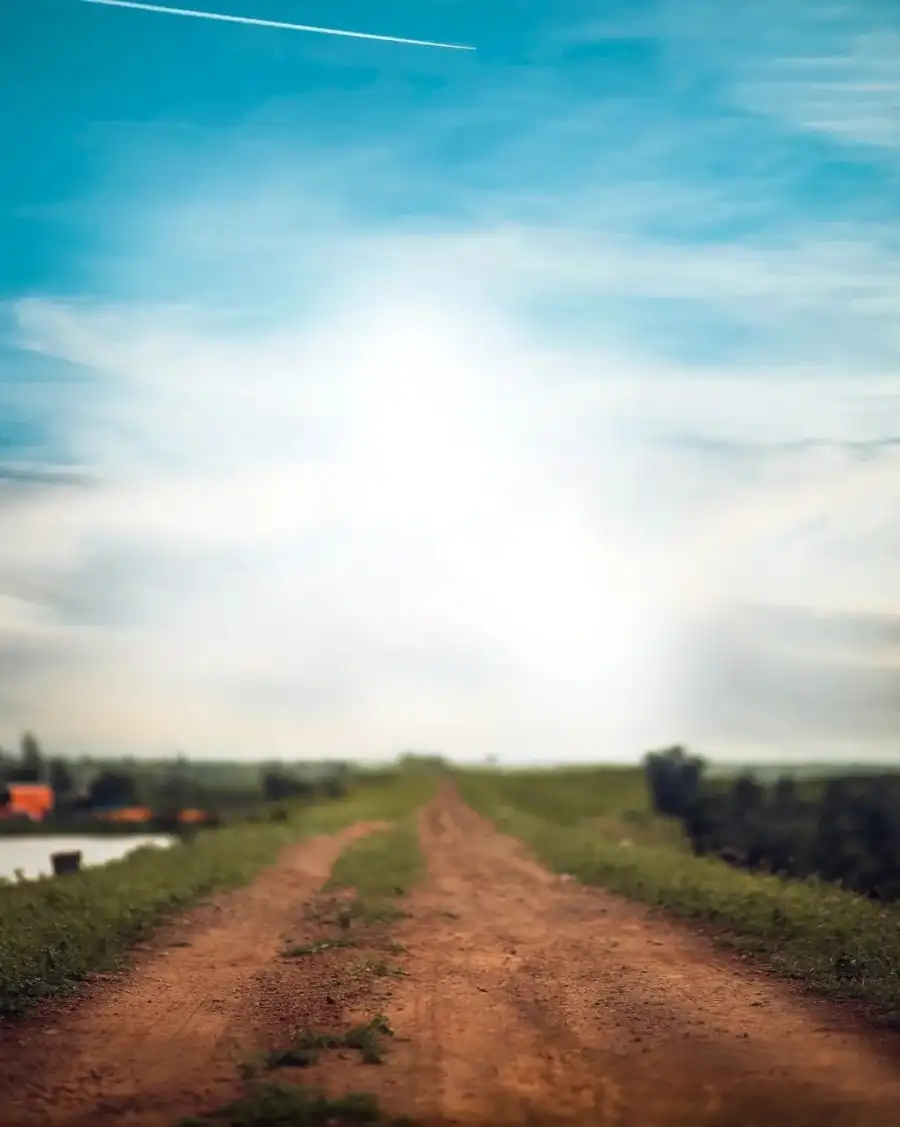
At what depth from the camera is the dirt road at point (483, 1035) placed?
443cm

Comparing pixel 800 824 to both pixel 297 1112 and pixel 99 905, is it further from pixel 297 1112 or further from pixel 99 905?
pixel 297 1112

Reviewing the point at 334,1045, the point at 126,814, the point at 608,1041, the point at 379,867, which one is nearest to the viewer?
the point at 334,1045

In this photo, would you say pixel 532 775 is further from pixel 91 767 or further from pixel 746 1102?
pixel 746 1102

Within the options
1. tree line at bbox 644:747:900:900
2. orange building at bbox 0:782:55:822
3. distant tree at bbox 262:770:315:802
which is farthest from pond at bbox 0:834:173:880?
distant tree at bbox 262:770:315:802

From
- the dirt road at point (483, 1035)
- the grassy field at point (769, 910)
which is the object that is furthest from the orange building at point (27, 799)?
the dirt road at point (483, 1035)

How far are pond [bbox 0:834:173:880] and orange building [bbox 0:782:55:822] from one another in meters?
0.58

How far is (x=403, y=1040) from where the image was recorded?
17.3 feet

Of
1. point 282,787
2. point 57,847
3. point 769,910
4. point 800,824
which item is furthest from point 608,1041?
point 282,787

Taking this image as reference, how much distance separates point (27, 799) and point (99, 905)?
681 inches

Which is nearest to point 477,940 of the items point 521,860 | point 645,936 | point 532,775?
point 645,936

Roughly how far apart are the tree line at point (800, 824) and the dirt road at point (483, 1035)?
14.2ft

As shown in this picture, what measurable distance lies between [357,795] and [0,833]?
1325cm

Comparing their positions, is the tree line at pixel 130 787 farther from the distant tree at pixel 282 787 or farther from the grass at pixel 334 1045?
the grass at pixel 334 1045

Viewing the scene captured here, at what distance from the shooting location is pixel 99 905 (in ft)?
29.6
